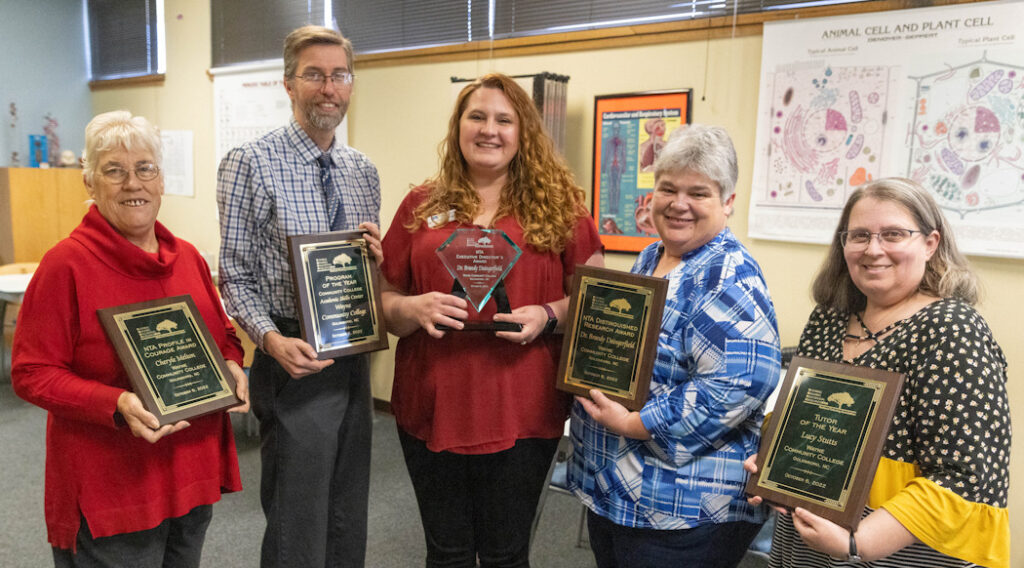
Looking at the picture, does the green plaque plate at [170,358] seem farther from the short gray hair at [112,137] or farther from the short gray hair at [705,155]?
the short gray hair at [705,155]

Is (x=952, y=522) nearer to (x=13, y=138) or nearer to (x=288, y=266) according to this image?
(x=288, y=266)

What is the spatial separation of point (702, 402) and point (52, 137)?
25.0ft

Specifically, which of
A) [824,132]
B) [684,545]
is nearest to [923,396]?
[684,545]

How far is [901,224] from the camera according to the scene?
1326mm

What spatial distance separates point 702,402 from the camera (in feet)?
4.57

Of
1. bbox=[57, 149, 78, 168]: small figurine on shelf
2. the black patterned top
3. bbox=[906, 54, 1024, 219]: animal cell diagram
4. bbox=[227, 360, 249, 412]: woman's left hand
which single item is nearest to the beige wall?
bbox=[906, 54, 1024, 219]: animal cell diagram

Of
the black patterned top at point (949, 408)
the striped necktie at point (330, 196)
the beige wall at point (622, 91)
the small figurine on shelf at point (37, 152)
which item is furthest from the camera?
the small figurine on shelf at point (37, 152)

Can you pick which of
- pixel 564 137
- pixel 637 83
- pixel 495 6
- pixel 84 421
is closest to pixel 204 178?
pixel 495 6

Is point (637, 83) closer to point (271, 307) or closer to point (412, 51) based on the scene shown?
point (412, 51)

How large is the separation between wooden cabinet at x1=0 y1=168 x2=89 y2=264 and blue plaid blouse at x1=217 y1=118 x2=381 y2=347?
17.6 feet

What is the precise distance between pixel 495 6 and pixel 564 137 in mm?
991

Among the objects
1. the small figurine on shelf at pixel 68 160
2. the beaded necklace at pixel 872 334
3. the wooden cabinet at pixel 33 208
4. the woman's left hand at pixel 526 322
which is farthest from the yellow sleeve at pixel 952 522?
the small figurine on shelf at pixel 68 160

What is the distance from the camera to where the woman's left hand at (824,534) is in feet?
4.00

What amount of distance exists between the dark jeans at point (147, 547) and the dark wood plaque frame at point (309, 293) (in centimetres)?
50
